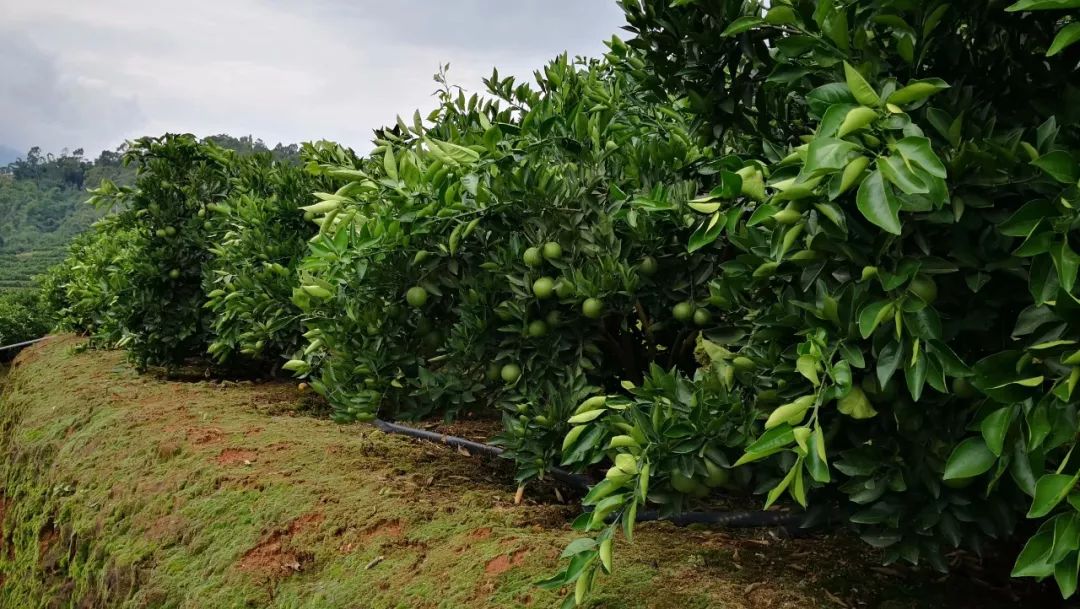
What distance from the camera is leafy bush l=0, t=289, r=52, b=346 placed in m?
12.7

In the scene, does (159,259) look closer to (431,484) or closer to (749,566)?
(431,484)

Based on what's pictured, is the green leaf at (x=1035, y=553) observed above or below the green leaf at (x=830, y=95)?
below

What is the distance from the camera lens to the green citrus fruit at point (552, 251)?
2.77m

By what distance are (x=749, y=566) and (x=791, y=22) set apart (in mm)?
1554

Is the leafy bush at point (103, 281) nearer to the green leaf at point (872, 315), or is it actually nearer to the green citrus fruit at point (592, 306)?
the green citrus fruit at point (592, 306)

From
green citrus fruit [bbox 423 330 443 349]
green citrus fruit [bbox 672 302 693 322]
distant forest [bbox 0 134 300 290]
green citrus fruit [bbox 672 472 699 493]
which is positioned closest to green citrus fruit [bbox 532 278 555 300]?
green citrus fruit [bbox 672 302 693 322]

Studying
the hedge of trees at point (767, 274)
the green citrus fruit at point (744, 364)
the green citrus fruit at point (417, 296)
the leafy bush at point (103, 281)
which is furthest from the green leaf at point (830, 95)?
the leafy bush at point (103, 281)

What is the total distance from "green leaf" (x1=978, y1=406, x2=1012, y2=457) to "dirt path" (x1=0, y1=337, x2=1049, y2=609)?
810 mm

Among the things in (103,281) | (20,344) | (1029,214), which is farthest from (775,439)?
(20,344)

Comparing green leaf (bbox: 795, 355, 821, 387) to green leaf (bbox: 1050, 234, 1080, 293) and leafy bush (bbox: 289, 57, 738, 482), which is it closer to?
green leaf (bbox: 1050, 234, 1080, 293)

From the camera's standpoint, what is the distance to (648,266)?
2.70 m

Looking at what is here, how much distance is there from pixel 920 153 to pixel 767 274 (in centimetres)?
62

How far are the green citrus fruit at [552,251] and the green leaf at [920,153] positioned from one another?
61.2 inches

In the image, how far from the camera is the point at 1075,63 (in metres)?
1.76
